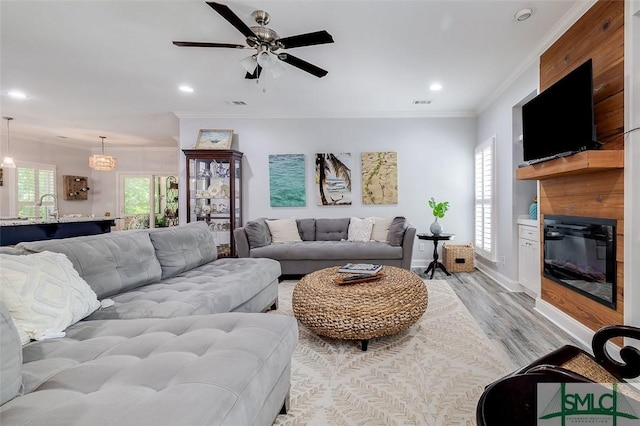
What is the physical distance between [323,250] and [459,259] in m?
2.14

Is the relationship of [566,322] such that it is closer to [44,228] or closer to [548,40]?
[548,40]

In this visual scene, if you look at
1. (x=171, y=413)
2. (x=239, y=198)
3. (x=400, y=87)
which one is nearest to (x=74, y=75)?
(x=239, y=198)

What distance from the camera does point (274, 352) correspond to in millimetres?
1188

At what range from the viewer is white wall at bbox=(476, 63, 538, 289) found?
11.5ft

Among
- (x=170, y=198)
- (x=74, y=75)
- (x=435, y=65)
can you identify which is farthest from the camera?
(x=170, y=198)

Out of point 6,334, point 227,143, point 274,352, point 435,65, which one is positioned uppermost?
point 435,65

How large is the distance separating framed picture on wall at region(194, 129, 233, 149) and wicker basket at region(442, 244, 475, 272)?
398 cm

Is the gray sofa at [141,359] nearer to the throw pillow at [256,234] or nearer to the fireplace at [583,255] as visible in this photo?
the throw pillow at [256,234]

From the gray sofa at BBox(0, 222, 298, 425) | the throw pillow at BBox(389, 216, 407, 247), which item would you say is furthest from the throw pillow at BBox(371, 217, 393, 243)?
the gray sofa at BBox(0, 222, 298, 425)

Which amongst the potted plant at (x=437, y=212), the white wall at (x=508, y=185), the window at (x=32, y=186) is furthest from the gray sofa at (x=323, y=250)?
the window at (x=32, y=186)

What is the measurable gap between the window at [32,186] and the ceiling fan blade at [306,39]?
6.68 metres

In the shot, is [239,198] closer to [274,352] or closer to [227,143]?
[227,143]

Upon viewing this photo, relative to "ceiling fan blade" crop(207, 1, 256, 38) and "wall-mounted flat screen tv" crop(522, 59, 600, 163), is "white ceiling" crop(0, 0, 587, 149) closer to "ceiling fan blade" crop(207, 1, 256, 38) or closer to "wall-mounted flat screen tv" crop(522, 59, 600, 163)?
"ceiling fan blade" crop(207, 1, 256, 38)

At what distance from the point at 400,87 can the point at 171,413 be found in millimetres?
4089
